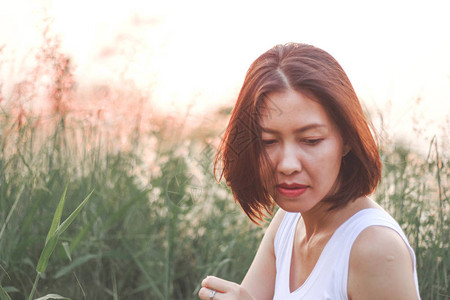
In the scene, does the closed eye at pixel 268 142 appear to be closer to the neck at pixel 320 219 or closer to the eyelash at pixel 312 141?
the eyelash at pixel 312 141

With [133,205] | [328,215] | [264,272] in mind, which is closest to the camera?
[328,215]

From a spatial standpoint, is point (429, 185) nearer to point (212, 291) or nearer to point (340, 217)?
point (340, 217)

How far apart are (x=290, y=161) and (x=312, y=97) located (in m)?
0.17

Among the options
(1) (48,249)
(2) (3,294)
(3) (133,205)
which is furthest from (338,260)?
(3) (133,205)

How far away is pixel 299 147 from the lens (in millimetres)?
1428

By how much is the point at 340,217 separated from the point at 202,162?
1144 mm

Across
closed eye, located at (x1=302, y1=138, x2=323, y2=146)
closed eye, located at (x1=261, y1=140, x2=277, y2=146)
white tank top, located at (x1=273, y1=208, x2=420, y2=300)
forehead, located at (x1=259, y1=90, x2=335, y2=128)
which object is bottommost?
white tank top, located at (x1=273, y1=208, x2=420, y2=300)

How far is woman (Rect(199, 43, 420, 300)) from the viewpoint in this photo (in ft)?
4.54

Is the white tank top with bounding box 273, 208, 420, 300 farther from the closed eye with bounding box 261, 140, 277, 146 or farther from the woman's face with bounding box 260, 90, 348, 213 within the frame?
the closed eye with bounding box 261, 140, 277, 146

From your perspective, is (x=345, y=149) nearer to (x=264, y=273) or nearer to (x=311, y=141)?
(x=311, y=141)

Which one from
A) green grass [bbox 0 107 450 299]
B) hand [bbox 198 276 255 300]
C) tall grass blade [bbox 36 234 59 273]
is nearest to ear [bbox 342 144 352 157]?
hand [bbox 198 276 255 300]

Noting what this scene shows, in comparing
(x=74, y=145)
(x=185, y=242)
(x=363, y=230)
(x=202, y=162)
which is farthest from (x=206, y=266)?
(x=363, y=230)

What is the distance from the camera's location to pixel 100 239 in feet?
8.02

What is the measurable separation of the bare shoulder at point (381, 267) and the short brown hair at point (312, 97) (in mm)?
181
